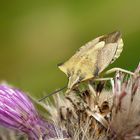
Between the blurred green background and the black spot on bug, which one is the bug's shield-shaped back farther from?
the blurred green background

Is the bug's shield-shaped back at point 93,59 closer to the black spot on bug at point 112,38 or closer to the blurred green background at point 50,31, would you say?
the black spot on bug at point 112,38

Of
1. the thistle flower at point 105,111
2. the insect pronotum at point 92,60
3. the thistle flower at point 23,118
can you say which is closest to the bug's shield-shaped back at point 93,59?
the insect pronotum at point 92,60

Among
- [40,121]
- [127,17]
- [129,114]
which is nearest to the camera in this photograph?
[129,114]

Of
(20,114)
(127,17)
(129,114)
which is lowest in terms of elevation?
(129,114)

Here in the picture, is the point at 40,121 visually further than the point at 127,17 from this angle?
No

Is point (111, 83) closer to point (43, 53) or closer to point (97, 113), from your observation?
point (97, 113)

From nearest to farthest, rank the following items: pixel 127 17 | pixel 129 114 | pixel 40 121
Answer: pixel 129 114
pixel 40 121
pixel 127 17

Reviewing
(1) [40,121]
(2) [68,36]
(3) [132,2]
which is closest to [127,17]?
(3) [132,2]

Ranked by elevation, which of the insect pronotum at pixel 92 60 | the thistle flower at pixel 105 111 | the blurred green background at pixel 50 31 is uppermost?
the blurred green background at pixel 50 31

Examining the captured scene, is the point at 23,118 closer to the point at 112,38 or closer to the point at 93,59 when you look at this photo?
the point at 93,59
